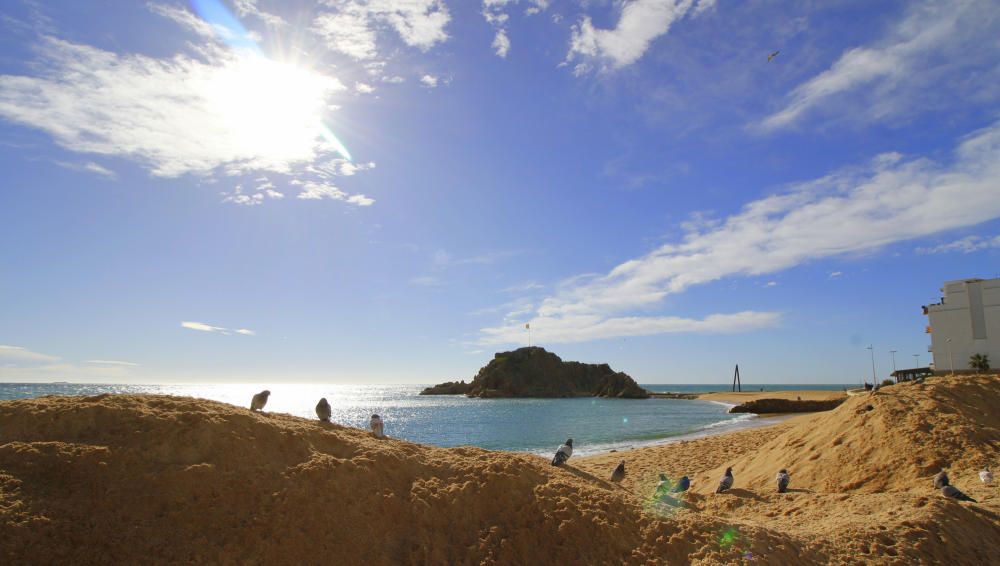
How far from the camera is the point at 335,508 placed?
22.4 feet

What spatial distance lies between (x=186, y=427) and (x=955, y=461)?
16.2 metres

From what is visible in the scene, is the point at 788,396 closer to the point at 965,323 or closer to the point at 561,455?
the point at 965,323

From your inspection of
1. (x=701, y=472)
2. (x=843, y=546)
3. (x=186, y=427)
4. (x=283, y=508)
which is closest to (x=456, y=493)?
(x=283, y=508)

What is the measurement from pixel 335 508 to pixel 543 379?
126 metres

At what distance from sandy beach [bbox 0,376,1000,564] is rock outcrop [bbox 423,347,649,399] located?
11662 cm

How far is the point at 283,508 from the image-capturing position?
21.6 feet

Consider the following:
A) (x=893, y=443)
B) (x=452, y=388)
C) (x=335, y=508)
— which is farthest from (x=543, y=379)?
(x=335, y=508)

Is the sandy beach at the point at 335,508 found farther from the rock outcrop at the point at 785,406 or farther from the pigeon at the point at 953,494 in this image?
the rock outcrop at the point at 785,406

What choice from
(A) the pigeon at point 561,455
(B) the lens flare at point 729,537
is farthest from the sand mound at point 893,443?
(B) the lens flare at point 729,537

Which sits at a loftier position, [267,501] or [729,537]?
[267,501]

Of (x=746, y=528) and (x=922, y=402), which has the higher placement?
(x=922, y=402)

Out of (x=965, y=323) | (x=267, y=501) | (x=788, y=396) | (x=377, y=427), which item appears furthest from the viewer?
(x=788, y=396)

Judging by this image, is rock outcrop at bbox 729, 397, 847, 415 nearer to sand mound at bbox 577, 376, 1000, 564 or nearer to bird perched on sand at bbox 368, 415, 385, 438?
sand mound at bbox 577, 376, 1000, 564

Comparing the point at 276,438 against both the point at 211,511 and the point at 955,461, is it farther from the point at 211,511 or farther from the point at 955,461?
the point at 955,461
